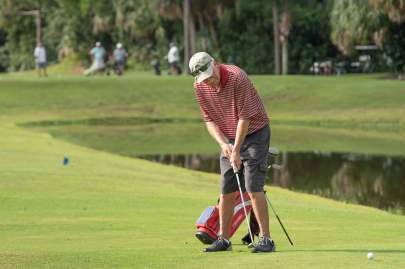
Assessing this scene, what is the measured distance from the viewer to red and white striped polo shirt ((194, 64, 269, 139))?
11094 millimetres

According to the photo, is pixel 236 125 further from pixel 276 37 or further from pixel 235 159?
pixel 276 37

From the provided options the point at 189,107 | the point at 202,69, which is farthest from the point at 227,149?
the point at 189,107

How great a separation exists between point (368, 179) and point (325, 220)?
11.7m

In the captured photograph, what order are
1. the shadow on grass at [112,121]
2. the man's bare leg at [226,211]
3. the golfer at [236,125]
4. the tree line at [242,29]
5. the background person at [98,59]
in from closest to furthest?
the golfer at [236,125]
the man's bare leg at [226,211]
the shadow on grass at [112,121]
the tree line at [242,29]
the background person at [98,59]

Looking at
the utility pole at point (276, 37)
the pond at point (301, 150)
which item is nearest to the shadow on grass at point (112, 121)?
the pond at point (301, 150)

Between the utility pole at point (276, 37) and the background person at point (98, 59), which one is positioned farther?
the utility pole at point (276, 37)

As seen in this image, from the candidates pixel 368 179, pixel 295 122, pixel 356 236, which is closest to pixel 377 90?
pixel 295 122

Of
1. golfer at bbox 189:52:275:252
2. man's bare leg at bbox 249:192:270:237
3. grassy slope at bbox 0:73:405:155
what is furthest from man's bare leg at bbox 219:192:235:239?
grassy slope at bbox 0:73:405:155

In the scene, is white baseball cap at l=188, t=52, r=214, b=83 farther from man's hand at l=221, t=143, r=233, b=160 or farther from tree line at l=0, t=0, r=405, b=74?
tree line at l=0, t=0, r=405, b=74

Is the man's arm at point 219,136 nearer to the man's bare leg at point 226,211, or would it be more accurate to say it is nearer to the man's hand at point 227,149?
the man's hand at point 227,149

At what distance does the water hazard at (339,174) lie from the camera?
2411 cm

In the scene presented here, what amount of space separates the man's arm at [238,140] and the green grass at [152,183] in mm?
905

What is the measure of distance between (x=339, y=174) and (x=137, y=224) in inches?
594

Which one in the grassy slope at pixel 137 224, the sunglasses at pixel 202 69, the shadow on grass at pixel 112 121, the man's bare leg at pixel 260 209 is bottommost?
the shadow on grass at pixel 112 121
